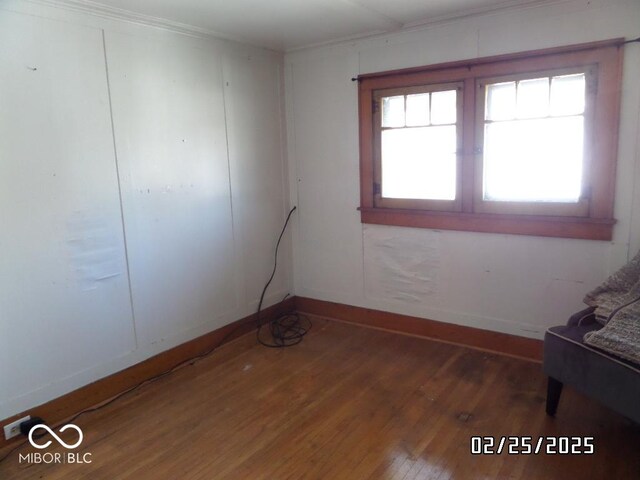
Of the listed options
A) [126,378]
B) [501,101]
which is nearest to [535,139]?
[501,101]

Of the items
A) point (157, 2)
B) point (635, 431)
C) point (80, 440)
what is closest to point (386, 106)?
point (157, 2)

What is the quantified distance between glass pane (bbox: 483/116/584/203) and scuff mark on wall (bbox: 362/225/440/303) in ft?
2.01

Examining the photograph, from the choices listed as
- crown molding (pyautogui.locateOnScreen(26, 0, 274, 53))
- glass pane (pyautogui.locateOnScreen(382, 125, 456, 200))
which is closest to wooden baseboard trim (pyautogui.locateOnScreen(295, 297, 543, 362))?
glass pane (pyautogui.locateOnScreen(382, 125, 456, 200))

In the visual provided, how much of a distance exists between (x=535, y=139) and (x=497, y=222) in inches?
23.3

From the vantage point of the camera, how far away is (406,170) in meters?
3.63

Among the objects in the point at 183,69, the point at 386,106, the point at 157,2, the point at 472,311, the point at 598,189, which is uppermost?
the point at 157,2

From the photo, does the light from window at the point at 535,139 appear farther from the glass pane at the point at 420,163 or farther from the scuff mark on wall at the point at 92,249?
the scuff mark on wall at the point at 92,249

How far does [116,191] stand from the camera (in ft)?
9.56

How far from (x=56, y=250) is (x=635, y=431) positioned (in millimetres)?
3248

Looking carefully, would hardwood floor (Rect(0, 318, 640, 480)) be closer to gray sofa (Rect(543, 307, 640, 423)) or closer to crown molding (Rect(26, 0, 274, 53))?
gray sofa (Rect(543, 307, 640, 423))

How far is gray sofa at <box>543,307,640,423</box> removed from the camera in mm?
2055

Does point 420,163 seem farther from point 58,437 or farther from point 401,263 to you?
point 58,437

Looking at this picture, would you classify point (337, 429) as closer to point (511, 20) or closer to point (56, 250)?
point (56, 250)

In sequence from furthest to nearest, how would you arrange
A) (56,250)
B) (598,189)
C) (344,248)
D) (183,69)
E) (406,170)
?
(344,248), (406,170), (183,69), (598,189), (56,250)
